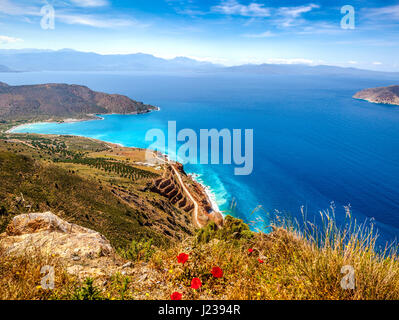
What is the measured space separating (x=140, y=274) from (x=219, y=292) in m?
1.78

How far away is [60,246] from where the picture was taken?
6742 millimetres

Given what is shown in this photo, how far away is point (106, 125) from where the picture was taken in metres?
168

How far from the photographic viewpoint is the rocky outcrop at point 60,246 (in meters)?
5.11

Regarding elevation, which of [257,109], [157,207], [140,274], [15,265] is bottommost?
[157,207]

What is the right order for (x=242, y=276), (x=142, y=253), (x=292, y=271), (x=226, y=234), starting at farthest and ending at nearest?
(x=226, y=234) → (x=142, y=253) → (x=242, y=276) → (x=292, y=271)

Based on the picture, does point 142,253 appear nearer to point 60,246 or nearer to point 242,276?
point 60,246

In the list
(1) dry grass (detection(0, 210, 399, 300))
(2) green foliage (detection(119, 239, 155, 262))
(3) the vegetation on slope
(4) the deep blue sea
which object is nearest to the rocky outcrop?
(2) green foliage (detection(119, 239, 155, 262))

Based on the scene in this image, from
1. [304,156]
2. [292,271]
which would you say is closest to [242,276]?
[292,271]

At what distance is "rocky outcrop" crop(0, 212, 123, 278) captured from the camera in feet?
16.8

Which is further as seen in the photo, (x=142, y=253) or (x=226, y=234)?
(x=226, y=234)

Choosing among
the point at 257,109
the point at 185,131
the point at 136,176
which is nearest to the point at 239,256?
the point at 136,176

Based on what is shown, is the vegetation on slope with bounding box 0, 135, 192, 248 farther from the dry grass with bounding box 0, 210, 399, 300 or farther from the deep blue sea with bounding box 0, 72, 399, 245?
the deep blue sea with bounding box 0, 72, 399, 245

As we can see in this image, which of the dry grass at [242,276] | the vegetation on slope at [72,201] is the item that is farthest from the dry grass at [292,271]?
the vegetation on slope at [72,201]
